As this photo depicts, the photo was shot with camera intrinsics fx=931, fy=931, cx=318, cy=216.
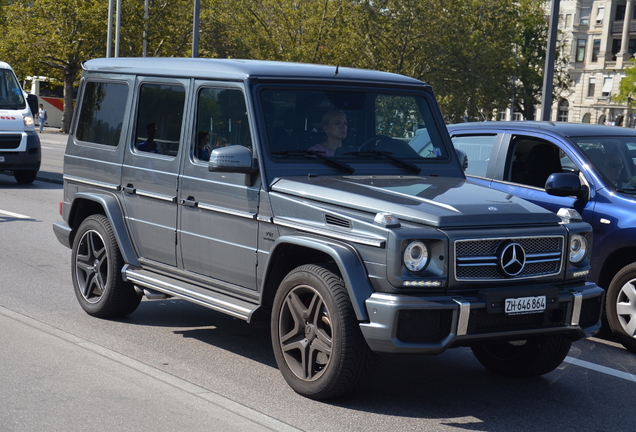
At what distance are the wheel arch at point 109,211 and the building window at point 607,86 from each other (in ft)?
300

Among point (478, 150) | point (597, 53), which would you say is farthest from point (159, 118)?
point (597, 53)

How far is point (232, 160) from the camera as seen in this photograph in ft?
18.4

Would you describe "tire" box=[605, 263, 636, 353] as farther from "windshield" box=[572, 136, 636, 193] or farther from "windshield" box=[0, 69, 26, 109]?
"windshield" box=[0, 69, 26, 109]

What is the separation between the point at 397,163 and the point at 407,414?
1.82m

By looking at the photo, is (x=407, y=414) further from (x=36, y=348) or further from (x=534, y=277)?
(x=36, y=348)

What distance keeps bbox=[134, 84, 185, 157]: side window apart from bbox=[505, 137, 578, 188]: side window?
3.20 metres

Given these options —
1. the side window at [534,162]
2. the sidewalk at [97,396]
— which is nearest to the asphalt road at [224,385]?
the sidewalk at [97,396]

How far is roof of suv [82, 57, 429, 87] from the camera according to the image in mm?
6062

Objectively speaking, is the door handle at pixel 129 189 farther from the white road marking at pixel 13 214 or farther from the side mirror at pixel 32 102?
the side mirror at pixel 32 102

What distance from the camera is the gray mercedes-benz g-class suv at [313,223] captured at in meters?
4.92

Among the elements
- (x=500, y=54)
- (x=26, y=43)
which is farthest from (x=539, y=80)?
(x=26, y=43)

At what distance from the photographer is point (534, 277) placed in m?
5.20

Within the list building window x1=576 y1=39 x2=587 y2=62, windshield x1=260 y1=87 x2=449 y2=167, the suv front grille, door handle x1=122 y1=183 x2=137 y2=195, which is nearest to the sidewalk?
door handle x1=122 y1=183 x2=137 y2=195

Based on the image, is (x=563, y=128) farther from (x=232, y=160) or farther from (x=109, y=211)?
(x=109, y=211)
